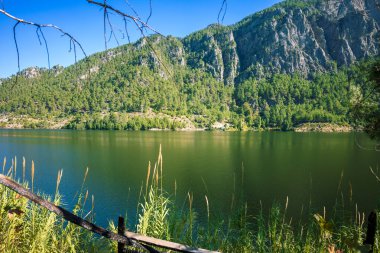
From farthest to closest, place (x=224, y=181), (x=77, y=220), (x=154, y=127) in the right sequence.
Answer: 1. (x=154, y=127)
2. (x=224, y=181)
3. (x=77, y=220)

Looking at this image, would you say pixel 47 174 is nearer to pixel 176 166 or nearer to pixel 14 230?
pixel 176 166

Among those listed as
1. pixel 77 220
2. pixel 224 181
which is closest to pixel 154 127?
pixel 224 181

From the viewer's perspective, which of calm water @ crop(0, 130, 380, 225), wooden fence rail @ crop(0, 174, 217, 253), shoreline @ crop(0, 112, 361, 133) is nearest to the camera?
wooden fence rail @ crop(0, 174, 217, 253)

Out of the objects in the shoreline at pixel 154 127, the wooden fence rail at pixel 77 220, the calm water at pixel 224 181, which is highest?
the shoreline at pixel 154 127

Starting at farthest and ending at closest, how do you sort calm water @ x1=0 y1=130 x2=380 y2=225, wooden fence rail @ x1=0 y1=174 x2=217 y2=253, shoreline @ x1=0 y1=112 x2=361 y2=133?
shoreline @ x1=0 y1=112 x2=361 y2=133 < calm water @ x1=0 y1=130 x2=380 y2=225 < wooden fence rail @ x1=0 y1=174 x2=217 y2=253

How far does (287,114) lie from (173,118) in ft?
215

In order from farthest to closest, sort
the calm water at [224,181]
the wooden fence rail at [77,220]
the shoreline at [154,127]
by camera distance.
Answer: the shoreline at [154,127] → the calm water at [224,181] → the wooden fence rail at [77,220]

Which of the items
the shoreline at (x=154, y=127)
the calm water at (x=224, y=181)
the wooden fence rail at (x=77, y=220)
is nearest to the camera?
the wooden fence rail at (x=77, y=220)

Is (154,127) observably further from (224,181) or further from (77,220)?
(77,220)

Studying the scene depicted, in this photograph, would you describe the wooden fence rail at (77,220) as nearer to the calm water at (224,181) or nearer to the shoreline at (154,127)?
the calm water at (224,181)

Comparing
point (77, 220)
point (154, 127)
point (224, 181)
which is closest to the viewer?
point (77, 220)

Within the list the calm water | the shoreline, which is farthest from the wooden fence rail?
the shoreline

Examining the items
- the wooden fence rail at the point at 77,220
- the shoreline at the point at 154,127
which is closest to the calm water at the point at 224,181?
the wooden fence rail at the point at 77,220

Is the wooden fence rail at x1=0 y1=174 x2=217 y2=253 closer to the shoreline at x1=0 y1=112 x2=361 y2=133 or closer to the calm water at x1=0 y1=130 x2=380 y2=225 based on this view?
the calm water at x1=0 y1=130 x2=380 y2=225
